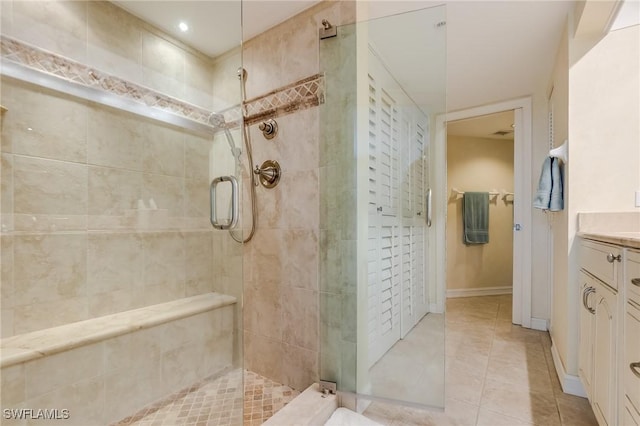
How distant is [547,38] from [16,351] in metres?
3.53

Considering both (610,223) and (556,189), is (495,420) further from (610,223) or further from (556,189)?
(556,189)

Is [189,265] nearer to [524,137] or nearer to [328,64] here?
[328,64]

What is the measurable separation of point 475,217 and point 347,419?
3.65 m

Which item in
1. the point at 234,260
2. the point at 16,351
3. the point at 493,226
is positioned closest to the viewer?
the point at 16,351

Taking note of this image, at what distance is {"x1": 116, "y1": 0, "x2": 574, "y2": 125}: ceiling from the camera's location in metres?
1.62

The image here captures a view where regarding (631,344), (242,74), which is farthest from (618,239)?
(242,74)

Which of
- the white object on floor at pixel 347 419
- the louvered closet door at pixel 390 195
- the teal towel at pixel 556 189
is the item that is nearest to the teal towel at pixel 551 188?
the teal towel at pixel 556 189

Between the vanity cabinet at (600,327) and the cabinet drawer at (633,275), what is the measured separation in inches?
3.1

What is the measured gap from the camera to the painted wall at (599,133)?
1.72 meters

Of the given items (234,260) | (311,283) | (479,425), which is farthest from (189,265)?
(479,425)

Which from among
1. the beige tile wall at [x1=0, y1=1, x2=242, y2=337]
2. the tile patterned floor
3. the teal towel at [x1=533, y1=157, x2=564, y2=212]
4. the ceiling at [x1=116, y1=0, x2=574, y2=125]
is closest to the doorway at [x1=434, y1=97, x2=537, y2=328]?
the tile patterned floor

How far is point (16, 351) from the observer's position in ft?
4.27

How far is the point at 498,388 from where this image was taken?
5.98ft

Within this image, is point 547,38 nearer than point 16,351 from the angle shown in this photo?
No
